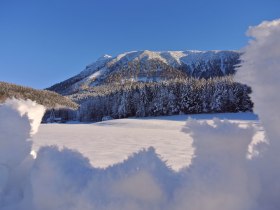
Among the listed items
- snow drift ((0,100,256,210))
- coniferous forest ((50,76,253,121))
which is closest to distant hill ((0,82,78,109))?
coniferous forest ((50,76,253,121))

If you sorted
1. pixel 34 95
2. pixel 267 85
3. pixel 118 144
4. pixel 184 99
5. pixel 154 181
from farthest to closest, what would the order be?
1. pixel 34 95
2. pixel 184 99
3. pixel 118 144
4. pixel 154 181
5. pixel 267 85

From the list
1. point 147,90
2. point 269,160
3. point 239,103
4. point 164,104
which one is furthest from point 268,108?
point 147,90

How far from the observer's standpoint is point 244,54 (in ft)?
11.2

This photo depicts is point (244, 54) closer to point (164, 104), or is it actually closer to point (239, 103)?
point (239, 103)

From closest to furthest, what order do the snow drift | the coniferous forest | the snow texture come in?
1. the snow drift
2. the snow texture
3. the coniferous forest

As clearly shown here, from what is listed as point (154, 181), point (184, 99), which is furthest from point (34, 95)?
point (154, 181)

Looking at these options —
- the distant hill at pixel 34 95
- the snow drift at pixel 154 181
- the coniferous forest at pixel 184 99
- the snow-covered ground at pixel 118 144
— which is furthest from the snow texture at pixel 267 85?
the distant hill at pixel 34 95

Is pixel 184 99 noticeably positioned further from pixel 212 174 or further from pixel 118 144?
pixel 212 174

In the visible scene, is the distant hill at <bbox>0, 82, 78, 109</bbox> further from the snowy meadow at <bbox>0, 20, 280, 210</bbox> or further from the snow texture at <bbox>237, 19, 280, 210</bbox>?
the snow texture at <bbox>237, 19, 280, 210</bbox>

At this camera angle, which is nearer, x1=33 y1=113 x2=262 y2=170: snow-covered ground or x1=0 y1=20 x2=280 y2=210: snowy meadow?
x1=0 y1=20 x2=280 y2=210: snowy meadow

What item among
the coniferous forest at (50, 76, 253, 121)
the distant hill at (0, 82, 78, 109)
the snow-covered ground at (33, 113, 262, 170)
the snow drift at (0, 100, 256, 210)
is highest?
the distant hill at (0, 82, 78, 109)

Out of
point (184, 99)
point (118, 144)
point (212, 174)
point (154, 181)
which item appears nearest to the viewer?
point (212, 174)

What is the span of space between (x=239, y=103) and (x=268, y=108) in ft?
204

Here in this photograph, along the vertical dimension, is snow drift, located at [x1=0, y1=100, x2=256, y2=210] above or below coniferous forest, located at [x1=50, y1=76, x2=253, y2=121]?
below
